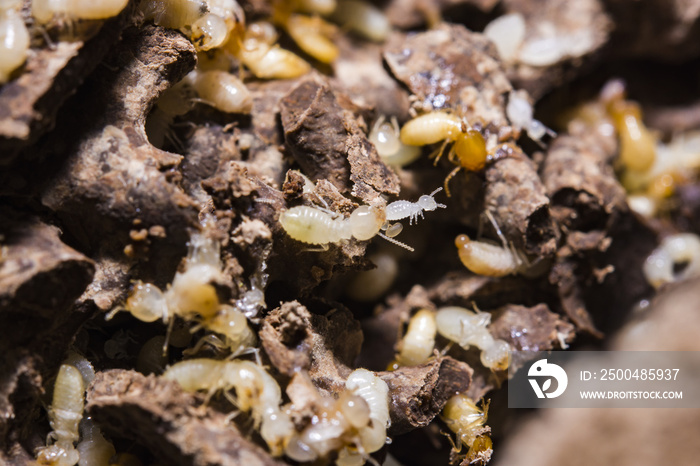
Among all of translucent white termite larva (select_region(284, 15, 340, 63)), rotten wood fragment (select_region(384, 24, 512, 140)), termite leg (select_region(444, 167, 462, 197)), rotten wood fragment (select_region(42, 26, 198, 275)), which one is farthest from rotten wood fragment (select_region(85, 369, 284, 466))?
translucent white termite larva (select_region(284, 15, 340, 63))

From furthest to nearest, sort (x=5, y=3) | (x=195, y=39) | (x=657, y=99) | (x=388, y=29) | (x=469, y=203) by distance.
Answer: (x=657, y=99)
(x=388, y=29)
(x=469, y=203)
(x=195, y=39)
(x=5, y=3)

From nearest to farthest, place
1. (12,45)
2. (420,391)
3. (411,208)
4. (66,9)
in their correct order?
1. (12,45)
2. (66,9)
3. (420,391)
4. (411,208)

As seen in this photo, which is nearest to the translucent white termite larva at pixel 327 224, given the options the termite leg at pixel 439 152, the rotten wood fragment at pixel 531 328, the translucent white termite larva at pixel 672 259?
the termite leg at pixel 439 152

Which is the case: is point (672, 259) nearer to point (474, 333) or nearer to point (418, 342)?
point (474, 333)

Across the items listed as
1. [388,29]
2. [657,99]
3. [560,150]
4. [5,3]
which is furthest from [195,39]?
[657,99]

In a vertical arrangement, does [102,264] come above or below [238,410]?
above

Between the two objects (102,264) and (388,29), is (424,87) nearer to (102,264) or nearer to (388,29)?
(388,29)

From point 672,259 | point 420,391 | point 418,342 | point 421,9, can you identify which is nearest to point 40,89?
point 420,391
